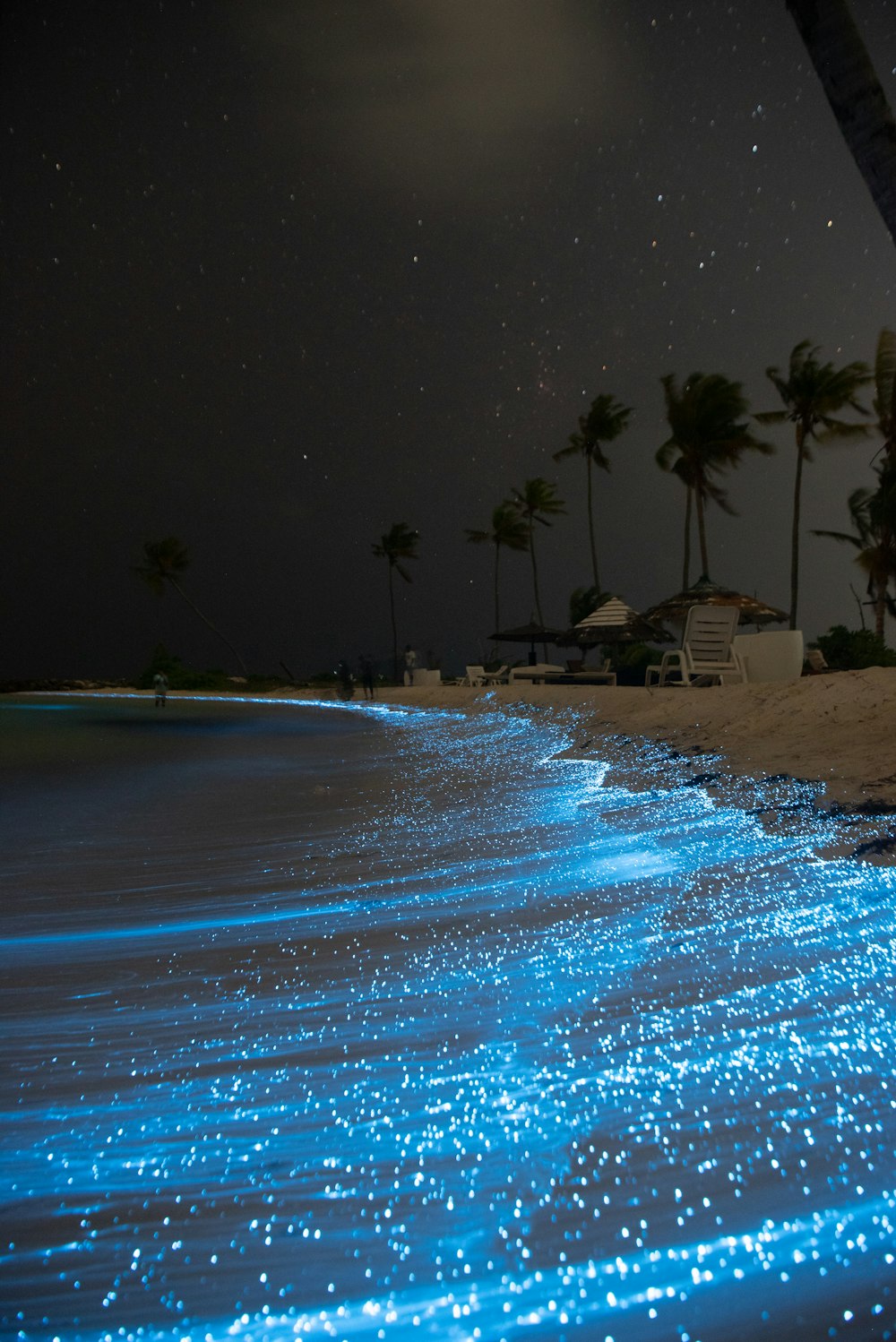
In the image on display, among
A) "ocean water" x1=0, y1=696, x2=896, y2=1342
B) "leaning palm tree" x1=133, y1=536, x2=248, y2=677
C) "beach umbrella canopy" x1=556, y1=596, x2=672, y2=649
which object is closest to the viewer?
"ocean water" x1=0, y1=696, x2=896, y2=1342

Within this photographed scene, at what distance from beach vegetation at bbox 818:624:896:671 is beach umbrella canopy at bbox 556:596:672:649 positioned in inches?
145

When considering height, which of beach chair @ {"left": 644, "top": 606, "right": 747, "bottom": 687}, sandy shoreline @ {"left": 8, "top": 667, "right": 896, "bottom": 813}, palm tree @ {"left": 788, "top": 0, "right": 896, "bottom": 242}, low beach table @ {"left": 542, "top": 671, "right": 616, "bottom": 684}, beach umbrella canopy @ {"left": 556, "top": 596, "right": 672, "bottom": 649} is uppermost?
palm tree @ {"left": 788, "top": 0, "right": 896, "bottom": 242}

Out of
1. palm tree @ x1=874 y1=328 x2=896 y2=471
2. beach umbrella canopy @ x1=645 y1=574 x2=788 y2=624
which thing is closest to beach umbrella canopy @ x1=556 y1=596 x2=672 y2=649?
beach umbrella canopy @ x1=645 y1=574 x2=788 y2=624

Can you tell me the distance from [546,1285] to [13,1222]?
66 cm

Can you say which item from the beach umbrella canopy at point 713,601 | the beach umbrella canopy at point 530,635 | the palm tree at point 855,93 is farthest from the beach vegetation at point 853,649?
the palm tree at point 855,93

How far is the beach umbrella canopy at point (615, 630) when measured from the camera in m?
21.5

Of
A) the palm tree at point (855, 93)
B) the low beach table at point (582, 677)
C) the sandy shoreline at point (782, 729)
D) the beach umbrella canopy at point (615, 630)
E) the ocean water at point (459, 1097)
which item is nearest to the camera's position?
the ocean water at point (459, 1097)

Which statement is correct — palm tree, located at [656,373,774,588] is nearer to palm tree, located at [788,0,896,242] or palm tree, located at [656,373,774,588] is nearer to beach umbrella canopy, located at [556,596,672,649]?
beach umbrella canopy, located at [556,596,672,649]

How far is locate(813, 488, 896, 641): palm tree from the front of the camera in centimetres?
2442

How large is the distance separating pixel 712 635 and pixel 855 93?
7547 mm

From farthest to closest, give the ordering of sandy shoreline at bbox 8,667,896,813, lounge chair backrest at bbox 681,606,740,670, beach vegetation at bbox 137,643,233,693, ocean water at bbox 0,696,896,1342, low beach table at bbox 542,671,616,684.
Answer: beach vegetation at bbox 137,643,233,693 → low beach table at bbox 542,671,616,684 → lounge chair backrest at bbox 681,606,740,670 → sandy shoreline at bbox 8,667,896,813 → ocean water at bbox 0,696,896,1342

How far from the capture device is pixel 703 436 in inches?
1194

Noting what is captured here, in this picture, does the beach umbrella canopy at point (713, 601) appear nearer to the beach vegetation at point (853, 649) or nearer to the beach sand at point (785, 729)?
the beach vegetation at point (853, 649)

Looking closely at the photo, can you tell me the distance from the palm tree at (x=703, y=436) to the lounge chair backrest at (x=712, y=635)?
61.5 ft
